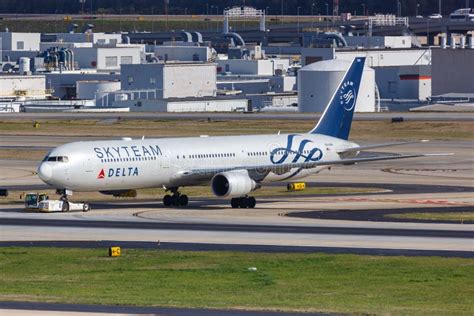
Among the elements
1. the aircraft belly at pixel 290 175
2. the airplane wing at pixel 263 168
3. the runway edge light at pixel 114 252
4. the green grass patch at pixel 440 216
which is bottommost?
the green grass patch at pixel 440 216

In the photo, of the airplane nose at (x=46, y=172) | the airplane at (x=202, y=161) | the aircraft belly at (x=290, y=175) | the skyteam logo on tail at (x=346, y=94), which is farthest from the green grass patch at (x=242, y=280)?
the skyteam logo on tail at (x=346, y=94)

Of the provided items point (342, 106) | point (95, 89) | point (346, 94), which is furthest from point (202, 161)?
point (95, 89)

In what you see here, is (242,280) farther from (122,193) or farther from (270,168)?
(270,168)

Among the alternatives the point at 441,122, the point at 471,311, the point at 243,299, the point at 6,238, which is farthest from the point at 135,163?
the point at 441,122

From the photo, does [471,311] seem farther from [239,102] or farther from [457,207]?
[239,102]

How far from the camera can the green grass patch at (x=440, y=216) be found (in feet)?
220

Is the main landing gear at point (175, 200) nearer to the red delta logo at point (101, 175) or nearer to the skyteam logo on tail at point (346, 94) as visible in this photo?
the red delta logo at point (101, 175)

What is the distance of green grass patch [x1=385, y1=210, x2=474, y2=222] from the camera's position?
67062 millimetres

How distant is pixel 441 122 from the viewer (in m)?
142

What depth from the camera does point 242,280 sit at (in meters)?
47.5

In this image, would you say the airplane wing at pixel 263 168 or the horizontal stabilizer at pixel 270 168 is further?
the horizontal stabilizer at pixel 270 168

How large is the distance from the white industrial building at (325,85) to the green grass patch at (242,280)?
355 ft

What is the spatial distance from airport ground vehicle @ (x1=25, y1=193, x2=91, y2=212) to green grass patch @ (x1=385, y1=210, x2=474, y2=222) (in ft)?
55.8

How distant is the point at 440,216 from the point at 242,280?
76.7ft
